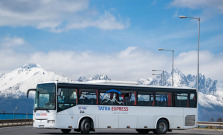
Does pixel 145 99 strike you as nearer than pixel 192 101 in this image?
Yes

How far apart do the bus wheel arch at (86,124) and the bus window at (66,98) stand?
123cm

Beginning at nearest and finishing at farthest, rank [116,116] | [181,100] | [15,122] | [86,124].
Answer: [86,124] < [116,116] < [181,100] < [15,122]

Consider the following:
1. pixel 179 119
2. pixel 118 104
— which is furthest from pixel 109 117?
A: pixel 179 119

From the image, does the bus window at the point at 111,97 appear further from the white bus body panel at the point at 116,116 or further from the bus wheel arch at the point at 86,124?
the bus wheel arch at the point at 86,124

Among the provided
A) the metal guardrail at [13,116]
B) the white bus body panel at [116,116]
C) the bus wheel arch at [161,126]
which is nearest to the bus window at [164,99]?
Answer: the white bus body panel at [116,116]

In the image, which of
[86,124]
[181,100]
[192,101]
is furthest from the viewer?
[192,101]

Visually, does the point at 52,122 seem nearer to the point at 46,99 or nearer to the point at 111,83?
the point at 46,99

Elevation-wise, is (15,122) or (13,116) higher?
(13,116)

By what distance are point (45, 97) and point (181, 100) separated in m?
9.55

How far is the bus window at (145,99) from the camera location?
31.5 meters

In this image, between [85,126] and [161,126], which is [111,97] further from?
[161,126]

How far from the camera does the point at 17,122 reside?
49.7 m

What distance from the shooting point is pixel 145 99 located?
3180cm

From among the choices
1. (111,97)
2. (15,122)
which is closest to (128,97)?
(111,97)
